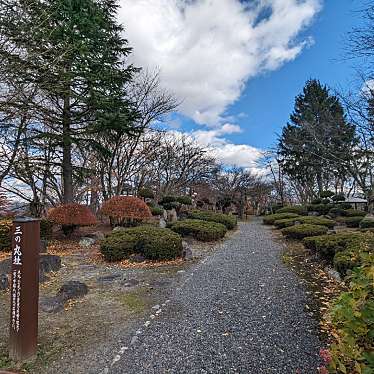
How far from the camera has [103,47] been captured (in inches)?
427

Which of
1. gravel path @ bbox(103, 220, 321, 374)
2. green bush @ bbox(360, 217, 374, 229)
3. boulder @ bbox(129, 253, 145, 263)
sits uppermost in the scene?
Answer: green bush @ bbox(360, 217, 374, 229)

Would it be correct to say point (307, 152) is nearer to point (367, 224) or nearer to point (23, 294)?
point (367, 224)

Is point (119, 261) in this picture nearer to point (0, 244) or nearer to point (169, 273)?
point (169, 273)

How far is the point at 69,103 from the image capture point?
10.8m

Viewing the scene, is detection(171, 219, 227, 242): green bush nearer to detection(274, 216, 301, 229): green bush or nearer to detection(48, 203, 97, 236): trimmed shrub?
detection(48, 203, 97, 236): trimmed shrub

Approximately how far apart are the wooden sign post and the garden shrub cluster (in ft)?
12.9

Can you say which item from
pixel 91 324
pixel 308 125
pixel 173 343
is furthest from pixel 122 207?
pixel 308 125

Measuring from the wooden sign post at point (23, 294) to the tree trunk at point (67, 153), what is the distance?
330 inches

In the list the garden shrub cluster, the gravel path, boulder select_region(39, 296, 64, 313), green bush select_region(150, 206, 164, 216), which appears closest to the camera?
the gravel path

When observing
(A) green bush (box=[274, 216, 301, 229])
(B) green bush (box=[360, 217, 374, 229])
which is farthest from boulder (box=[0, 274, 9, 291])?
(B) green bush (box=[360, 217, 374, 229])

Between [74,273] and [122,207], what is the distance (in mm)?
4831

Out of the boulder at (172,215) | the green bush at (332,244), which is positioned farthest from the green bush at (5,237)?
the green bush at (332,244)

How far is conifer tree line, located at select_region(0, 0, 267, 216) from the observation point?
6.60 meters

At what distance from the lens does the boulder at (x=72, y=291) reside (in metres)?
4.20
